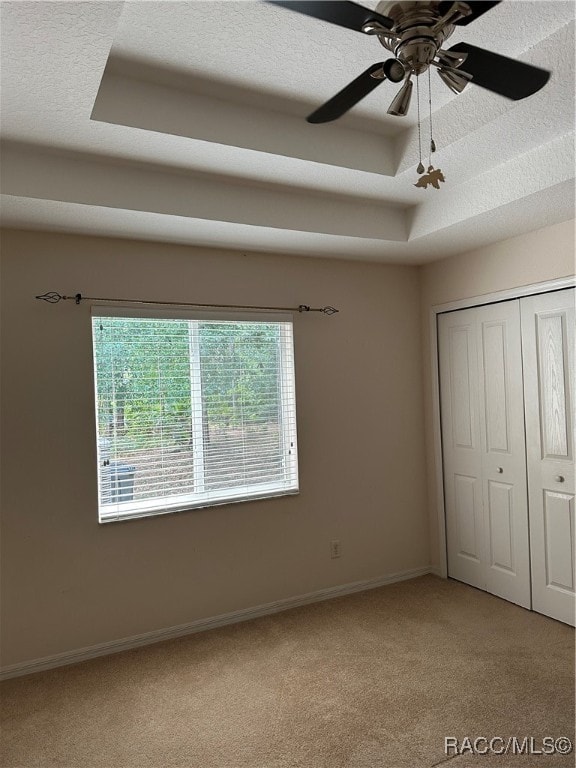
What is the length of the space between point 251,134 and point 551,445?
8.09 ft

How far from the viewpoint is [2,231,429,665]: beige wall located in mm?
2934

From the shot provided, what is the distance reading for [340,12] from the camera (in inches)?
49.1

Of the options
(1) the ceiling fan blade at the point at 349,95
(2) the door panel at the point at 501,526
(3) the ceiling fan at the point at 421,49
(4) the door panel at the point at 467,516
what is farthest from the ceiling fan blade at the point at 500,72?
(4) the door panel at the point at 467,516

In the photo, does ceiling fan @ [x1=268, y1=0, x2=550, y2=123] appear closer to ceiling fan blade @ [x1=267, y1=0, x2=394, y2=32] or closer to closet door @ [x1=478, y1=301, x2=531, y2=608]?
ceiling fan blade @ [x1=267, y1=0, x2=394, y2=32]

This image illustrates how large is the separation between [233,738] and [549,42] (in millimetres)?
2975

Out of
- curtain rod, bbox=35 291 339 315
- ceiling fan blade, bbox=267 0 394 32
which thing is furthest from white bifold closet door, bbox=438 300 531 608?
ceiling fan blade, bbox=267 0 394 32

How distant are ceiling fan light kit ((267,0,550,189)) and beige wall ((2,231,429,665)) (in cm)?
202

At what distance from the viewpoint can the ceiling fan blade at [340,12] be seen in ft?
3.93

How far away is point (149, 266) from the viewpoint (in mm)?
3268

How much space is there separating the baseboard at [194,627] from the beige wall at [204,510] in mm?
41

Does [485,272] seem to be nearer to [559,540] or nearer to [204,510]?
[559,540]

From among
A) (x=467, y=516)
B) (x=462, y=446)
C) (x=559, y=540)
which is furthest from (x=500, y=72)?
(x=467, y=516)

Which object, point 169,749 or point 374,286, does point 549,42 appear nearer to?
point 374,286

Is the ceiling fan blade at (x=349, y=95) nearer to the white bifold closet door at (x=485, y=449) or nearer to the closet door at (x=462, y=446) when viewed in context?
the white bifold closet door at (x=485, y=449)
